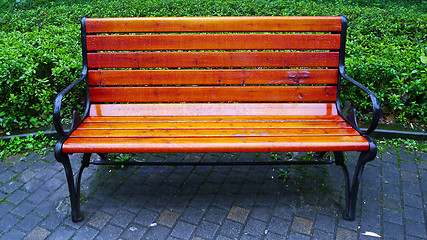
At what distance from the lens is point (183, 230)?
2.62 metres

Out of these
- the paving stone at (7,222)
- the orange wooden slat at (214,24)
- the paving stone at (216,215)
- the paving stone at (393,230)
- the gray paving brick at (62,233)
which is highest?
the orange wooden slat at (214,24)

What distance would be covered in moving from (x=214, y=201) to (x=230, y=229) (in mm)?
331

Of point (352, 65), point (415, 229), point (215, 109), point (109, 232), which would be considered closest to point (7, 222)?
point (109, 232)

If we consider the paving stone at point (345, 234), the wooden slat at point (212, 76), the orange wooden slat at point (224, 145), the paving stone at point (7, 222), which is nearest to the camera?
the orange wooden slat at point (224, 145)

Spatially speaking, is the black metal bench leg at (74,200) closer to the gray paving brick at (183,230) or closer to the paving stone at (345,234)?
the gray paving brick at (183,230)

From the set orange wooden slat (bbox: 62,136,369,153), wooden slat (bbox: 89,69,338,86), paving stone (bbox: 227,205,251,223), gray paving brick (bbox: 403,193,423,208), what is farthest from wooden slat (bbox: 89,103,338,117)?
gray paving brick (bbox: 403,193,423,208)

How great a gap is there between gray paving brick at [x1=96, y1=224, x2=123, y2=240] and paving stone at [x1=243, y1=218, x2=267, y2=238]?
2.89ft

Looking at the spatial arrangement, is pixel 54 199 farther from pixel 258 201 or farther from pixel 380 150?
pixel 380 150

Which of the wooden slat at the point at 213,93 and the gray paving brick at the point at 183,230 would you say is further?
the wooden slat at the point at 213,93

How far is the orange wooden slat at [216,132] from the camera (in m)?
2.55

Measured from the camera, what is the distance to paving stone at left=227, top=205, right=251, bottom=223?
2.72 meters

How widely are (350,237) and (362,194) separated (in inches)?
20.9

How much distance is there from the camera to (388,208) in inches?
110

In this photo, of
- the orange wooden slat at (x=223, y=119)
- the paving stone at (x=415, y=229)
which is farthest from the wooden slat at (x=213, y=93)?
the paving stone at (x=415, y=229)
